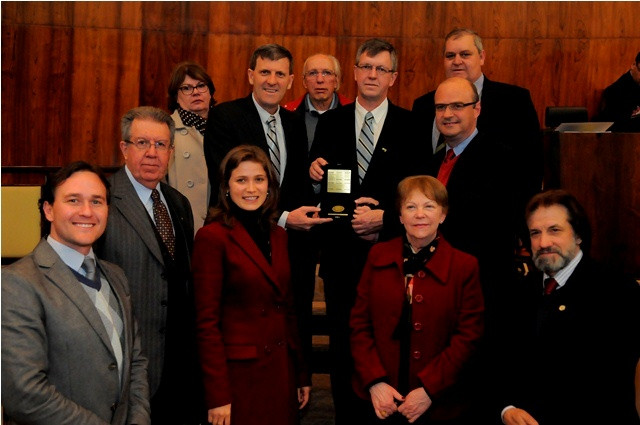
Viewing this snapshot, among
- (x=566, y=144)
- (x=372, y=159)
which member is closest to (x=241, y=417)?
(x=372, y=159)

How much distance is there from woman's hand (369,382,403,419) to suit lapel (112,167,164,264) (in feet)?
2.91

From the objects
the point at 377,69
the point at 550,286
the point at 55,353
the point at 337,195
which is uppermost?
the point at 377,69

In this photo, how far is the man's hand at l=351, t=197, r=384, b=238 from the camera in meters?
2.98

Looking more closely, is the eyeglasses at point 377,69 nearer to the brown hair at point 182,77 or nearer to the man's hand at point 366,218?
the man's hand at point 366,218

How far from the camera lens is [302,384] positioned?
2.85 meters

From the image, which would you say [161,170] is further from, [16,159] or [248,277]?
[16,159]

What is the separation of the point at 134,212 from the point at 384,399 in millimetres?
1102

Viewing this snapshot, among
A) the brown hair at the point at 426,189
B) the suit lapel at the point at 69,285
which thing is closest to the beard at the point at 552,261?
the brown hair at the point at 426,189

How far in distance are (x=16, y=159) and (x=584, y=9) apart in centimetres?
505

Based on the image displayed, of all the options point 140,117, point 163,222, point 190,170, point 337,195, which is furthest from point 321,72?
point 163,222

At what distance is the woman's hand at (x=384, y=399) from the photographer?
2580 millimetres

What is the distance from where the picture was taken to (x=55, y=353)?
209 cm

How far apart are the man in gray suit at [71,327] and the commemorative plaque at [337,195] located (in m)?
0.94

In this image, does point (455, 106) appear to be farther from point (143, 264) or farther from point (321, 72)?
point (321, 72)
